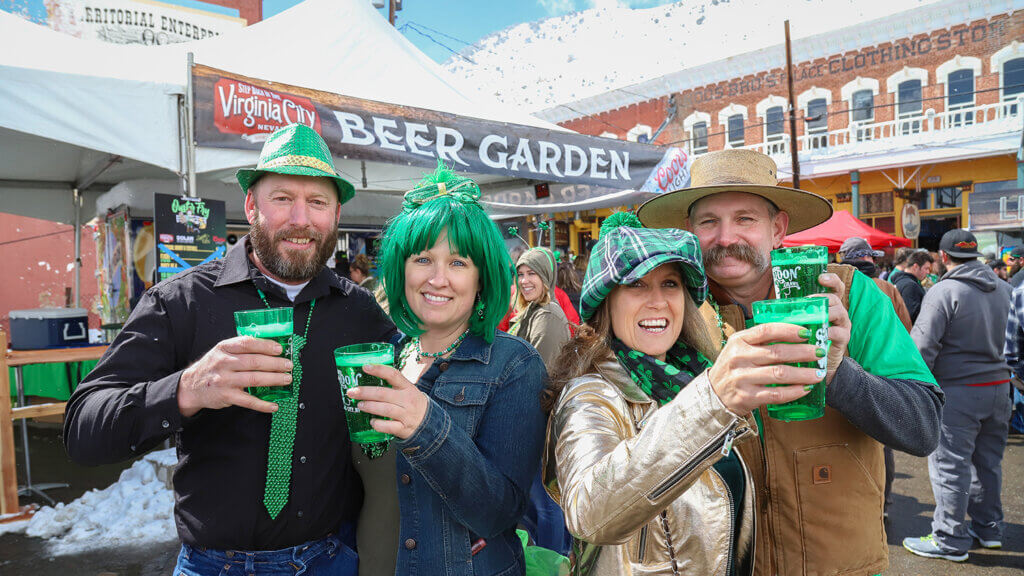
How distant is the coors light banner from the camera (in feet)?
13.0

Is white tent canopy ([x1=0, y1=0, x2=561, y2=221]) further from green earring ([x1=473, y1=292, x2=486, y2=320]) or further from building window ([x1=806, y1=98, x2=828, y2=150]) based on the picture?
building window ([x1=806, y1=98, x2=828, y2=150])

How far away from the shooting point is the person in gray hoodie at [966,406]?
3871mm

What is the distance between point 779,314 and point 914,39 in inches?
873

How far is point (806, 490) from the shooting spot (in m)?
1.59

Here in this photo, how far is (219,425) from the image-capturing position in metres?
1.71

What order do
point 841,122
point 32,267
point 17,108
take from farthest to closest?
1. point 841,122
2. point 32,267
3. point 17,108

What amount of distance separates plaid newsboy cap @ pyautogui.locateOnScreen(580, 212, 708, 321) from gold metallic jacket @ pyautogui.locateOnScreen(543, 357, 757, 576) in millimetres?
191

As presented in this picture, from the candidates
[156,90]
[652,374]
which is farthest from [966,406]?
[156,90]

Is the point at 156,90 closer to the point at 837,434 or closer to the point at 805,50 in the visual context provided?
the point at 837,434

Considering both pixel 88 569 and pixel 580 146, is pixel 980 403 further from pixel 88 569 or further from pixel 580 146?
pixel 88 569

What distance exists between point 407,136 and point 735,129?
19.8m

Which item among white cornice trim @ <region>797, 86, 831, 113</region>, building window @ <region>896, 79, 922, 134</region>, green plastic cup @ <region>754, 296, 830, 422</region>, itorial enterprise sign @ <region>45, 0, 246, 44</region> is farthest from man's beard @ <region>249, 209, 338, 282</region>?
white cornice trim @ <region>797, 86, 831, 113</region>

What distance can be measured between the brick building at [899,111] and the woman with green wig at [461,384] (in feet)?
54.7

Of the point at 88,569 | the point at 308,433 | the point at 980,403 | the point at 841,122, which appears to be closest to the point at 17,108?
the point at 88,569
